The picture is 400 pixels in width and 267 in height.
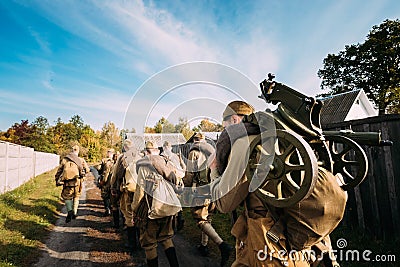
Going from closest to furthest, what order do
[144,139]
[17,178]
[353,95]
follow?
[144,139] < [17,178] < [353,95]

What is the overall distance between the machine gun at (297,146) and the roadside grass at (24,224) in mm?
5228

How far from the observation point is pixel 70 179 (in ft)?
25.0

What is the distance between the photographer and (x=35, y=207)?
9312 millimetres

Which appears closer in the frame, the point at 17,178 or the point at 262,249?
the point at 262,249

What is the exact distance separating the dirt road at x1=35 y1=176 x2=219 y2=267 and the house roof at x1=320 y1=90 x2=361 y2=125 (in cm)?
1755

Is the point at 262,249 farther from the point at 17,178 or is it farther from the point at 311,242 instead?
the point at 17,178

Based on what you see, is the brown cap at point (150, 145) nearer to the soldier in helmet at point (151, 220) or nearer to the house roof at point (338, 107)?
the soldier in helmet at point (151, 220)

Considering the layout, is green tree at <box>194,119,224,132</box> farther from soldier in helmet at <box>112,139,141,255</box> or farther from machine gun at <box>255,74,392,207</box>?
soldier in helmet at <box>112,139,141,255</box>

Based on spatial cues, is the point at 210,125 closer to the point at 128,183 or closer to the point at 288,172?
the point at 128,183

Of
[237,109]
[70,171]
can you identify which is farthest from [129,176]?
[237,109]

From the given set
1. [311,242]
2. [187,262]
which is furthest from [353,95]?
[311,242]

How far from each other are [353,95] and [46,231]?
932 inches

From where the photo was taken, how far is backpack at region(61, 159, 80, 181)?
752cm

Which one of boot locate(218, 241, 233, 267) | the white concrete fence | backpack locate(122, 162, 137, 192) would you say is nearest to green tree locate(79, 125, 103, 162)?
the white concrete fence
